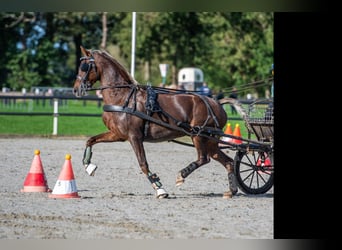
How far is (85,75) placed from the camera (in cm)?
974

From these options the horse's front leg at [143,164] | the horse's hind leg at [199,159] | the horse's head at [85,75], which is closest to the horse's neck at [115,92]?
the horse's head at [85,75]

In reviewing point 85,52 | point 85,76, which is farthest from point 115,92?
point 85,52

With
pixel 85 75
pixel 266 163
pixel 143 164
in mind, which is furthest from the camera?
pixel 266 163

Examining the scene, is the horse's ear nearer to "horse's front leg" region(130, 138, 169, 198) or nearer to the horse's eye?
the horse's eye

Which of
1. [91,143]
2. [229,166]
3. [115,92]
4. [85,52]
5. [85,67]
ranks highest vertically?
[85,52]

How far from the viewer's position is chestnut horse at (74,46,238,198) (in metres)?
9.54

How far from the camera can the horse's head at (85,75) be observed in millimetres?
9719

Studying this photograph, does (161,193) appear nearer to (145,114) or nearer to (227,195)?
(227,195)

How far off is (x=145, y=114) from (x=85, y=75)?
36.0 inches

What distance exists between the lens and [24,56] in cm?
4444

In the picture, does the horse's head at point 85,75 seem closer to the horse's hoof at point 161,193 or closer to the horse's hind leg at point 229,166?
the horse's hoof at point 161,193
